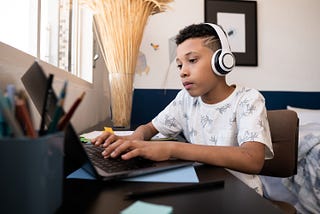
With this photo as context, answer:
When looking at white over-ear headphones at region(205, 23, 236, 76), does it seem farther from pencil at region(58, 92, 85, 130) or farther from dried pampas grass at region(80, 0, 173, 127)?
pencil at region(58, 92, 85, 130)

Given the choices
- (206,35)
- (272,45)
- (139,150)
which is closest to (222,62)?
(206,35)

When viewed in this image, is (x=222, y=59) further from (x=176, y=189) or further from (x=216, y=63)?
(x=176, y=189)

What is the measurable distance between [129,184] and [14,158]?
21cm

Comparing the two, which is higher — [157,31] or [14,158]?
[157,31]

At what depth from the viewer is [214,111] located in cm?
92

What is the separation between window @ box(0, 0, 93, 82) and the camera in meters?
0.83

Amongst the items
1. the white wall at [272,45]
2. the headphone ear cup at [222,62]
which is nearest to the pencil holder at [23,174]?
the headphone ear cup at [222,62]

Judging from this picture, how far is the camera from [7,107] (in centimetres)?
22

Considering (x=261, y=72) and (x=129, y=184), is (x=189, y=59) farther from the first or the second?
(x=261, y=72)

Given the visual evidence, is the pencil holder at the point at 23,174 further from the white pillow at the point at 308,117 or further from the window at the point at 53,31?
the white pillow at the point at 308,117

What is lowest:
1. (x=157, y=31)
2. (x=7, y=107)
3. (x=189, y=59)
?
(x=7, y=107)

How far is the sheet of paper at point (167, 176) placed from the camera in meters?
0.43

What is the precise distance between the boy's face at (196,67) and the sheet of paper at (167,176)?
44 cm

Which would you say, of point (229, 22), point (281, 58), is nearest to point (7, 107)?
point (229, 22)
